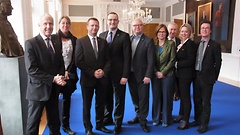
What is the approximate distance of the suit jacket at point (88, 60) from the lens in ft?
8.37

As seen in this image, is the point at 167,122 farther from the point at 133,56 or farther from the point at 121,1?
the point at 121,1

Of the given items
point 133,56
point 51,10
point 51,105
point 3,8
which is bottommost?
point 51,105

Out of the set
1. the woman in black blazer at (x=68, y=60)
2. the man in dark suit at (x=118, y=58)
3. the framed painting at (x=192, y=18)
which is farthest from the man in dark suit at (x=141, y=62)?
the framed painting at (x=192, y=18)

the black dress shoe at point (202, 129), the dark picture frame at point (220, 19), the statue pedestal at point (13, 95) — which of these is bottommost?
the black dress shoe at point (202, 129)

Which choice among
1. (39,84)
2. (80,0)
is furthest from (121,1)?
(39,84)

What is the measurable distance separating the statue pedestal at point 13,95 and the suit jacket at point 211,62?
2340 millimetres

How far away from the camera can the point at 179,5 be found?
10.4 m

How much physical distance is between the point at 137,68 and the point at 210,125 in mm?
1496

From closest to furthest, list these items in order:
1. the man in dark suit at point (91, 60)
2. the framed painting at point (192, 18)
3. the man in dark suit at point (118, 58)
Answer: the man in dark suit at point (91, 60), the man in dark suit at point (118, 58), the framed painting at point (192, 18)


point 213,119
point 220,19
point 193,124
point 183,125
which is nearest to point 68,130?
point 183,125

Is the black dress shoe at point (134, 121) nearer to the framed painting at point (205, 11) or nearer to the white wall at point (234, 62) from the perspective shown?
the white wall at point (234, 62)

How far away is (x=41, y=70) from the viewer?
212 centimetres

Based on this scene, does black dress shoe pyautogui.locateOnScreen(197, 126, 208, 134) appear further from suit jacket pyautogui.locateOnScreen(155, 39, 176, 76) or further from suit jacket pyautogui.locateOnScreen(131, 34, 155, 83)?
suit jacket pyautogui.locateOnScreen(131, 34, 155, 83)

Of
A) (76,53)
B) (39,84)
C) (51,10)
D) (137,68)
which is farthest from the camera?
(51,10)
